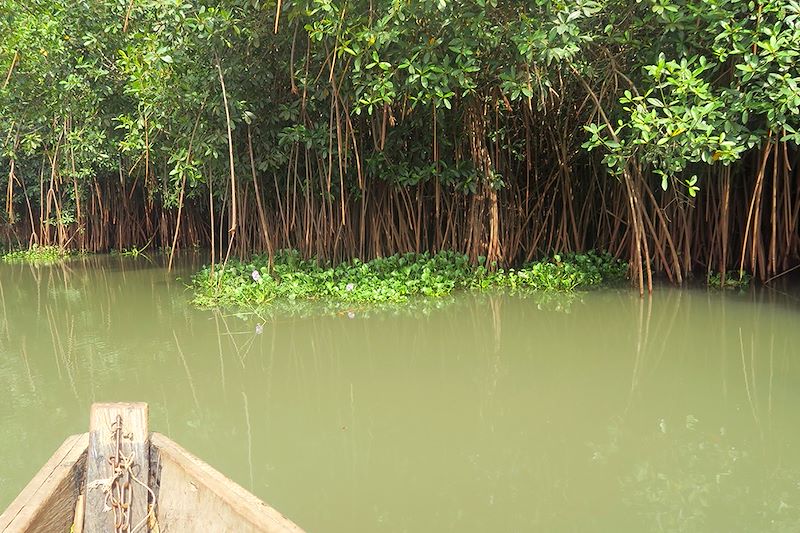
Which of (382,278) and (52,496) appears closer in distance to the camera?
(52,496)

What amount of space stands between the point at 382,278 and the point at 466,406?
293cm

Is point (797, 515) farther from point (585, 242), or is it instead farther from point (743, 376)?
point (585, 242)

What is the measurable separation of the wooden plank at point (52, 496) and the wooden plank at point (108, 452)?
0.03 m

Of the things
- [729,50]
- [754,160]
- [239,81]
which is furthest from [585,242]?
[239,81]

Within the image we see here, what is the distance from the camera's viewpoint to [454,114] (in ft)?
Result: 20.0

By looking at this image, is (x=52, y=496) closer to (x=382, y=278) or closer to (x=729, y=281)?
(x=382, y=278)

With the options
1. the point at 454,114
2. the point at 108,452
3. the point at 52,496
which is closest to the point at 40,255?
the point at 454,114

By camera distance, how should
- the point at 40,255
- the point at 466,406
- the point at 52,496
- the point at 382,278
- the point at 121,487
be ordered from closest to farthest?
the point at 52,496 → the point at 121,487 → the point at 466,406 → the point at 382,278 → the point at 40,255

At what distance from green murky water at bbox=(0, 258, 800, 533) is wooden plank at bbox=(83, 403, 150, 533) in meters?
0.50

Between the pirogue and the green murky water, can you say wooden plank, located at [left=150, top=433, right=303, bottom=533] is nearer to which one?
the pirogue

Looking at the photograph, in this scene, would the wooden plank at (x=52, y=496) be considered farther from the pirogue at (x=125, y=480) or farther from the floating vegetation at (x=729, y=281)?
the floating vegetation at (x=729, y=281)

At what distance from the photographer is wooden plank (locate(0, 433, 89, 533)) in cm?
133

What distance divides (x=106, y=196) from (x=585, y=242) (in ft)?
28.7

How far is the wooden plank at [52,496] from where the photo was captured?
1.33m
